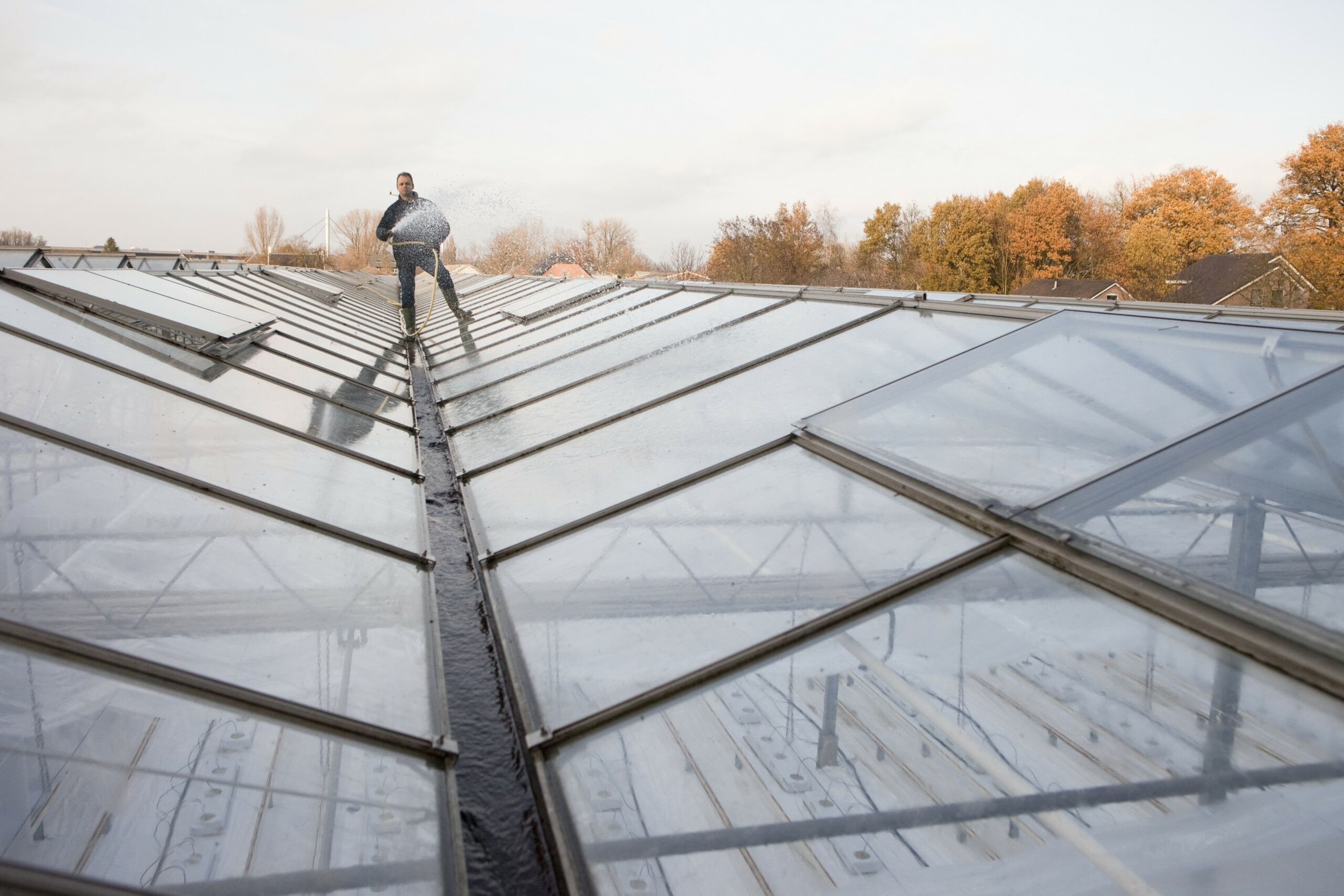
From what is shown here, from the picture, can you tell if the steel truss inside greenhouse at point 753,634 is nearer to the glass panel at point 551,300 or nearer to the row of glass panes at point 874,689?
the row of glass panes at point 874,689

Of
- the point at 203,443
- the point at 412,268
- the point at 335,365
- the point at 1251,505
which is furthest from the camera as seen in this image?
the point at 412,268

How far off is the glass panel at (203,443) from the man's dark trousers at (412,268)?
8.54 m

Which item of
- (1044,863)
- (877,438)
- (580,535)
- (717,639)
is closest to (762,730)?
(717,639)

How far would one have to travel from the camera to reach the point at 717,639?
2.86m

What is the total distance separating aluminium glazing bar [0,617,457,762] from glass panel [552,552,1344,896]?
49cm

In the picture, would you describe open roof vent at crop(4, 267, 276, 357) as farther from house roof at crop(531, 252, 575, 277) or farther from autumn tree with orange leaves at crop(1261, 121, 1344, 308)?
autumn tree with orange leaves at crop(1261, 121, 1344, 308)

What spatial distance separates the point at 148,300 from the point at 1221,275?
185ft

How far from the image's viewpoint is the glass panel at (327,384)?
687cm

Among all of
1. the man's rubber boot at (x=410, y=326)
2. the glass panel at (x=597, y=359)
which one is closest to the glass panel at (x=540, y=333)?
the glass panel at (x=597, y=359)

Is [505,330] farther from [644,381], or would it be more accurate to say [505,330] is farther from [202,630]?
[202,630]

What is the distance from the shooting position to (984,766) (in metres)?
2.06

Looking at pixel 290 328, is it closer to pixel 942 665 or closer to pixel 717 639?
pixel 717 639

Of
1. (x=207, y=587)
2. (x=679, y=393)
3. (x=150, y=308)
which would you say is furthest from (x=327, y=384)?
(x=207, y=587)

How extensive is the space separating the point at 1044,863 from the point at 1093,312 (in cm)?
382
